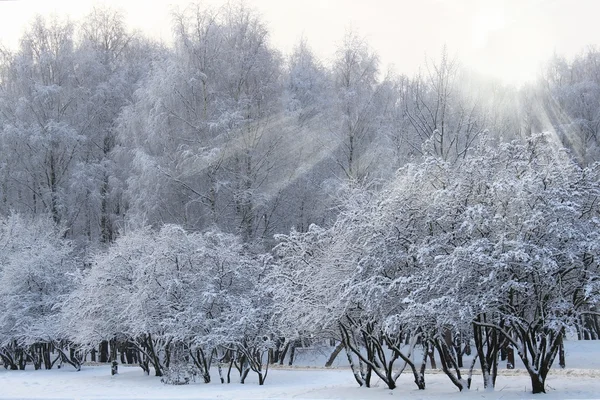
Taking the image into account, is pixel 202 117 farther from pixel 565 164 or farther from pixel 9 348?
pixel 565 164

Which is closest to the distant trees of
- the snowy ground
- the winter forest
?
the winter forest

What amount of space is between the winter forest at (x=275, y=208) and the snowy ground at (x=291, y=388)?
1.70ft

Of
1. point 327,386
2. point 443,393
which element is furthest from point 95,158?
point 443,393

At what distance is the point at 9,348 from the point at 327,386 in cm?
1682

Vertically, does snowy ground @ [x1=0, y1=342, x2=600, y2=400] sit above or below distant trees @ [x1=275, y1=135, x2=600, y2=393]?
below

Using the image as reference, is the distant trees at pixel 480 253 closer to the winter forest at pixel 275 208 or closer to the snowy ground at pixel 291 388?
the winter forest at pixel 275 208

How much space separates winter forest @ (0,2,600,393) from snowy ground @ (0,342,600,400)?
0.52 metres

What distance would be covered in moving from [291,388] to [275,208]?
10878 millimetres

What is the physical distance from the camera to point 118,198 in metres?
28.1

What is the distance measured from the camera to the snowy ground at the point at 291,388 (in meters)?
11.7

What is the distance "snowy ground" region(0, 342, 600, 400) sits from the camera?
1173cm

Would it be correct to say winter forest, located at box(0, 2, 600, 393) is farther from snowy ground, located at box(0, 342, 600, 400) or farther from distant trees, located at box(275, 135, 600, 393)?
snowy ground, located at box(0, 342, 600, 400)

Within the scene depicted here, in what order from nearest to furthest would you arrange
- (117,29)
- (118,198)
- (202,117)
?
(202,117) < (118,198) < (117,29)

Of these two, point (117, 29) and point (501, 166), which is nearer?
point (501, 166)
